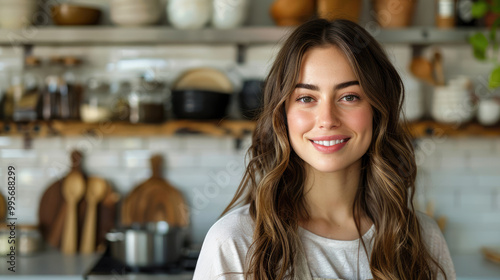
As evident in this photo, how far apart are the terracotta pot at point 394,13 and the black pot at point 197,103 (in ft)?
3.47

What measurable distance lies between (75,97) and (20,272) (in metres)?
1.08

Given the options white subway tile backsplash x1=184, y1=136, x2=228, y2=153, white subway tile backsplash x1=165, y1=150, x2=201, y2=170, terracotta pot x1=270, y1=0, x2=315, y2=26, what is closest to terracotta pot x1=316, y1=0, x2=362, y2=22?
terracotta pot x1=270, y1=0, x2=315, y2=26

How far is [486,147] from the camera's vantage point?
3.38 meters

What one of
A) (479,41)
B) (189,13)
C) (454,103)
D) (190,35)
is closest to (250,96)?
(190,35)

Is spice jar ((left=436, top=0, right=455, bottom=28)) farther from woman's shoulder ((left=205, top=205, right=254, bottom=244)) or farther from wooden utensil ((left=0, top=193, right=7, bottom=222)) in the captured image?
wooden utensil ((left=0, top=193, right=7, bottom=222))

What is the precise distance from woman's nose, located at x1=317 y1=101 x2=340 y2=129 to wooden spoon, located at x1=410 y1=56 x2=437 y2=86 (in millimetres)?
1885

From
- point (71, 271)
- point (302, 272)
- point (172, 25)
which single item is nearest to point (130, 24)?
point (172, 25)

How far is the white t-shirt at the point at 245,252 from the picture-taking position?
1.49 meters

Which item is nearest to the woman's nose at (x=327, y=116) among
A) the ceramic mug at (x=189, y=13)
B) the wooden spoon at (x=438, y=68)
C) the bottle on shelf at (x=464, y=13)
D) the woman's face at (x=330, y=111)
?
the woman's face at (x=330, y=111)

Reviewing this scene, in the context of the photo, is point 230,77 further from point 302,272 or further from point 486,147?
point 302,272

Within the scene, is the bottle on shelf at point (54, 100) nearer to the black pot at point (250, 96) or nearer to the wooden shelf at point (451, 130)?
the black pot at point (250, 96)

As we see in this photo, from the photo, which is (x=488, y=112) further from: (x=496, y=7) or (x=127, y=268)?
(x=127, y=268)

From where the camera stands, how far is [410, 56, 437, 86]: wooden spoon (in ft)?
10.4

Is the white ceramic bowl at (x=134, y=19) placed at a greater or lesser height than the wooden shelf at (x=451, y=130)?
greater
